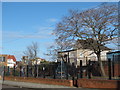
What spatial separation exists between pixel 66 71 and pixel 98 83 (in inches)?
180

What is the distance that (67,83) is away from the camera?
750 inches

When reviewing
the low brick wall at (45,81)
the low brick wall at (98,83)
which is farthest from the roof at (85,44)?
the low brick wall at (98,83)

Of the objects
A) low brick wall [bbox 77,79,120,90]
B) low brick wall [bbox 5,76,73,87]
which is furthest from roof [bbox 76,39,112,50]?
low brick wall [bbox 77,79,120,90]

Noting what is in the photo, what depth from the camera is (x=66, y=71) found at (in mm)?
20375

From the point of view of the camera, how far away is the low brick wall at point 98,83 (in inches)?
599

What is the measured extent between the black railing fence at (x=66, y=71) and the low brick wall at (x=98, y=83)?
0.56 metres

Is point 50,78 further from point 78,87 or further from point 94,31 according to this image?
point 94,31

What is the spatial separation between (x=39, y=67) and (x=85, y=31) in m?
7.68

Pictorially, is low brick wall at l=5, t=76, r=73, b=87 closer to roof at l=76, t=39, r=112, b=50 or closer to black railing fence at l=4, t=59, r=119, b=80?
black railing fence at l=4, t=59, r=119, b=80

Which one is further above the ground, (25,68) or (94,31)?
(94,31)

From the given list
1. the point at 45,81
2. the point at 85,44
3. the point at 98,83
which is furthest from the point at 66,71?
the point at 85,44

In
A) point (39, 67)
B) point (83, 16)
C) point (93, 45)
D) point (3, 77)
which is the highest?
point (83, 16)

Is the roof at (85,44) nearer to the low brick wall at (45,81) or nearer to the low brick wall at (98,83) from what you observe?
the low brick wall at (45,81)

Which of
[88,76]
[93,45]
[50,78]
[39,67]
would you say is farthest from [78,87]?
[93,45]
